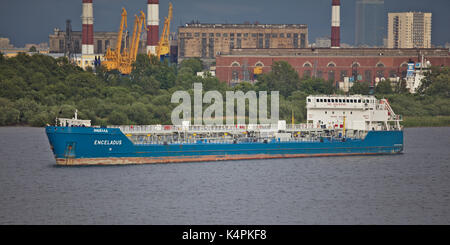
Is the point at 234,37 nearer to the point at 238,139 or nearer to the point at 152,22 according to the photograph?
the point at 152,22

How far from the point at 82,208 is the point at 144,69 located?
2888 inches

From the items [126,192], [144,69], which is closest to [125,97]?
[144,69]

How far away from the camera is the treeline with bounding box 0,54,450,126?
8794 cm

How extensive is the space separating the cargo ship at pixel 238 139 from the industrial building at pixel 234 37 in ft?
308

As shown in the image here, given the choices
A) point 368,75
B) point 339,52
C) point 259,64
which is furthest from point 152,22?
point 368,75

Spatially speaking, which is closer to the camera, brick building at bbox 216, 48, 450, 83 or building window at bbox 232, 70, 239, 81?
brick building at bbox 216, 48, 450, 83

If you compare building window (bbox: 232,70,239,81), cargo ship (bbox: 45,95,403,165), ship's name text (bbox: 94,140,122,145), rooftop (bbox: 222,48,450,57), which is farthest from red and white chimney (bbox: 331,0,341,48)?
ship's name text (bbox: 94,140,122,145)

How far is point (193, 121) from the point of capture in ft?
281

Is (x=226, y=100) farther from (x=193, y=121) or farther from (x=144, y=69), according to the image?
(x=144, y=69)

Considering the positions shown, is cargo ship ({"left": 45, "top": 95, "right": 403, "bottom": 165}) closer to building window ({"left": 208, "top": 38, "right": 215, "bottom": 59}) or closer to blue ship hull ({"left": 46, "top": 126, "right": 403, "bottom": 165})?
blue ship hull ({"left": 46, "top": 126, "right": 403, "bottom": 165})

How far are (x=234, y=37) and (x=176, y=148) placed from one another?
106 metres

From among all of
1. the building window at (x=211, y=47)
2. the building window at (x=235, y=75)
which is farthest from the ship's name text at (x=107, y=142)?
the building window at (x=211, y=47)

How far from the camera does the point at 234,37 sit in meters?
162

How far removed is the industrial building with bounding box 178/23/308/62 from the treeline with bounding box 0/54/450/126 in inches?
1406
